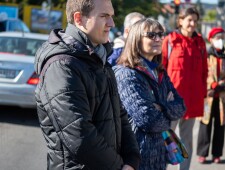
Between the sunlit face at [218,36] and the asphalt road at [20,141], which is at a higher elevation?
the sunlit face at [218,36]

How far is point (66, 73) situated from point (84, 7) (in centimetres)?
39

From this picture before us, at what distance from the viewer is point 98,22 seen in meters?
2.55

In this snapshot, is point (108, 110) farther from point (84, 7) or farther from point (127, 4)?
point (127, 4)

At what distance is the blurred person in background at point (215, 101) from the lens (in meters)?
6.45

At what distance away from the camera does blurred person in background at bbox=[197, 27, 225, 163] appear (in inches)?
254

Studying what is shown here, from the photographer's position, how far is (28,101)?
28.0ft

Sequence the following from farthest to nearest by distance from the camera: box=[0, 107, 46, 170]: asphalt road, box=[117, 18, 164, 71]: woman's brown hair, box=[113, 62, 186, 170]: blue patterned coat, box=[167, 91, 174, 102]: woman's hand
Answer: box=[0, 107, 46, 170]: asphalt road → box=[167, 91, 174, 102]: woman's hand → box=[117, 18, 164, 71]: woman's brown hair → box=[113, 62, 186, 170]: blue patterned coat

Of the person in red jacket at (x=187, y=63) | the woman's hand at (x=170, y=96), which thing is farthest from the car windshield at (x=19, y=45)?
the woman's hand at (x=170, y=96)

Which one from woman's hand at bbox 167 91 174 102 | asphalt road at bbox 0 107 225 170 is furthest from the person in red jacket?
woman's hand at bbox 167 91 174 102

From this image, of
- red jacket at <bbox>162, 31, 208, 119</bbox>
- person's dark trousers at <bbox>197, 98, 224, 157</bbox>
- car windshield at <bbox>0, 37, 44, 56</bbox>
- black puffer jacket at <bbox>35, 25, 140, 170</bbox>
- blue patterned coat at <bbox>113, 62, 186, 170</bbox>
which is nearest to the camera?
black puffer jacket at <bbox>35, 25, 140, 170</bbox>

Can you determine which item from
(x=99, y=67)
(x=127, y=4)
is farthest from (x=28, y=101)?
(x=127, y=4)

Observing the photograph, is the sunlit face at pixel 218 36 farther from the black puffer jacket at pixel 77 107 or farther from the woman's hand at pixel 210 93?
the black puffer jacket at pixel 77 107

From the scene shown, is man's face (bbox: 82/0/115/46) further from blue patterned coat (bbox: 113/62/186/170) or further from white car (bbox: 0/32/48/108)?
white car (bbox: 0/32/48/108)

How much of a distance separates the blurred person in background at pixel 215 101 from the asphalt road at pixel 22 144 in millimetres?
199
